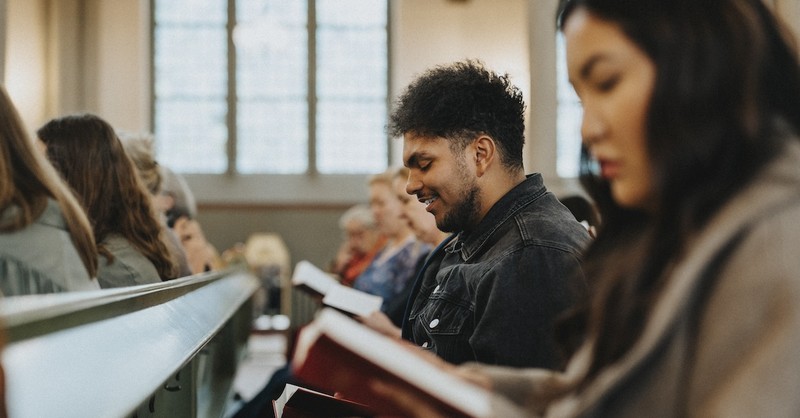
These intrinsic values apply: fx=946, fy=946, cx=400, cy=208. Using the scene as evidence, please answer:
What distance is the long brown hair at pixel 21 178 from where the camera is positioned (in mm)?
2434

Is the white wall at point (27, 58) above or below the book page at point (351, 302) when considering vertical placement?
above

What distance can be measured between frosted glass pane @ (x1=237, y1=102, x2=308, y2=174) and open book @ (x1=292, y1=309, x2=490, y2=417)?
1370cm

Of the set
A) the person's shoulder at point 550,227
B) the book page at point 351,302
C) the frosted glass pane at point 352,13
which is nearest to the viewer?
the person's shoulder at point 550,227

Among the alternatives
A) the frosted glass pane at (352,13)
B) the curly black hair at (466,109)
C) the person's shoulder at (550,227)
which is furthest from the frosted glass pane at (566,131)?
the person's shoulder at (550,227)

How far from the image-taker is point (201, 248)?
6.07 metres

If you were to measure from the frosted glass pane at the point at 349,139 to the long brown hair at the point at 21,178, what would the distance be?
12354 mm

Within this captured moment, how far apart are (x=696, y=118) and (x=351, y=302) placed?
226cm

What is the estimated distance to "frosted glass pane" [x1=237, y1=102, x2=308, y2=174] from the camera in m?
14.8

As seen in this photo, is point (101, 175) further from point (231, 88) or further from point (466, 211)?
point (231, 88)

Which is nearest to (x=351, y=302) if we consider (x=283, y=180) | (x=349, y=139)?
(x=283, y=180)

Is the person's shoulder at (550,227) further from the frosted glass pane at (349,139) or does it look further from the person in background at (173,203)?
the frosted glass pane at (349,139)

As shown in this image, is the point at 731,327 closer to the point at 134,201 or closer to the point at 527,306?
the point at 527,306

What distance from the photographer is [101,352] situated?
1704 millimetres

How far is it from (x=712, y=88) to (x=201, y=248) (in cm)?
531
